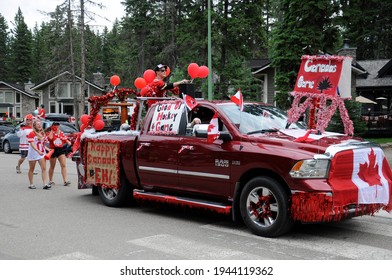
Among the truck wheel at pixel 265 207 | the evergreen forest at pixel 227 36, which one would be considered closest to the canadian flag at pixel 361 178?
the truck wheel at pixel 265 207

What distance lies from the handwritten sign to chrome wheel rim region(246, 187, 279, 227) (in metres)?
1.85

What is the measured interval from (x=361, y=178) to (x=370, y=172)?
0.77ft

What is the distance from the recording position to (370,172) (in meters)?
6.84

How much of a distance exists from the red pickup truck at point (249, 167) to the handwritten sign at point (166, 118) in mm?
18

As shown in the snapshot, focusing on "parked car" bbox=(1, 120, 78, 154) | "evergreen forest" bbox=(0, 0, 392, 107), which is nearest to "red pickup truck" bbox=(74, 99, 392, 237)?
"evergreen forest" bbox=(0, 0, 392, 107)

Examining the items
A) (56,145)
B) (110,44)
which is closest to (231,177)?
(56,145)

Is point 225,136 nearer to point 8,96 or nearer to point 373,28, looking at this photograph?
point 373,28

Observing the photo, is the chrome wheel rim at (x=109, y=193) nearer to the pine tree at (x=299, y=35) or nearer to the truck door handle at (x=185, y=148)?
the truck door handle at (x=185, y=148)

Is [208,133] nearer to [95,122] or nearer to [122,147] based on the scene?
[122,147]

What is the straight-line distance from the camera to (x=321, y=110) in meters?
7.25

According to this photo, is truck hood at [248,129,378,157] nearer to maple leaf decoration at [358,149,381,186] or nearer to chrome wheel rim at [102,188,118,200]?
maple leaf decoration at [358,149,381,186]

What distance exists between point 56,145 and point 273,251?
7.84 metres

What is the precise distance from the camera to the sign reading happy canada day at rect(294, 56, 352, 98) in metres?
7.09

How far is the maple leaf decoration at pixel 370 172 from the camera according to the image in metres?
6.70
